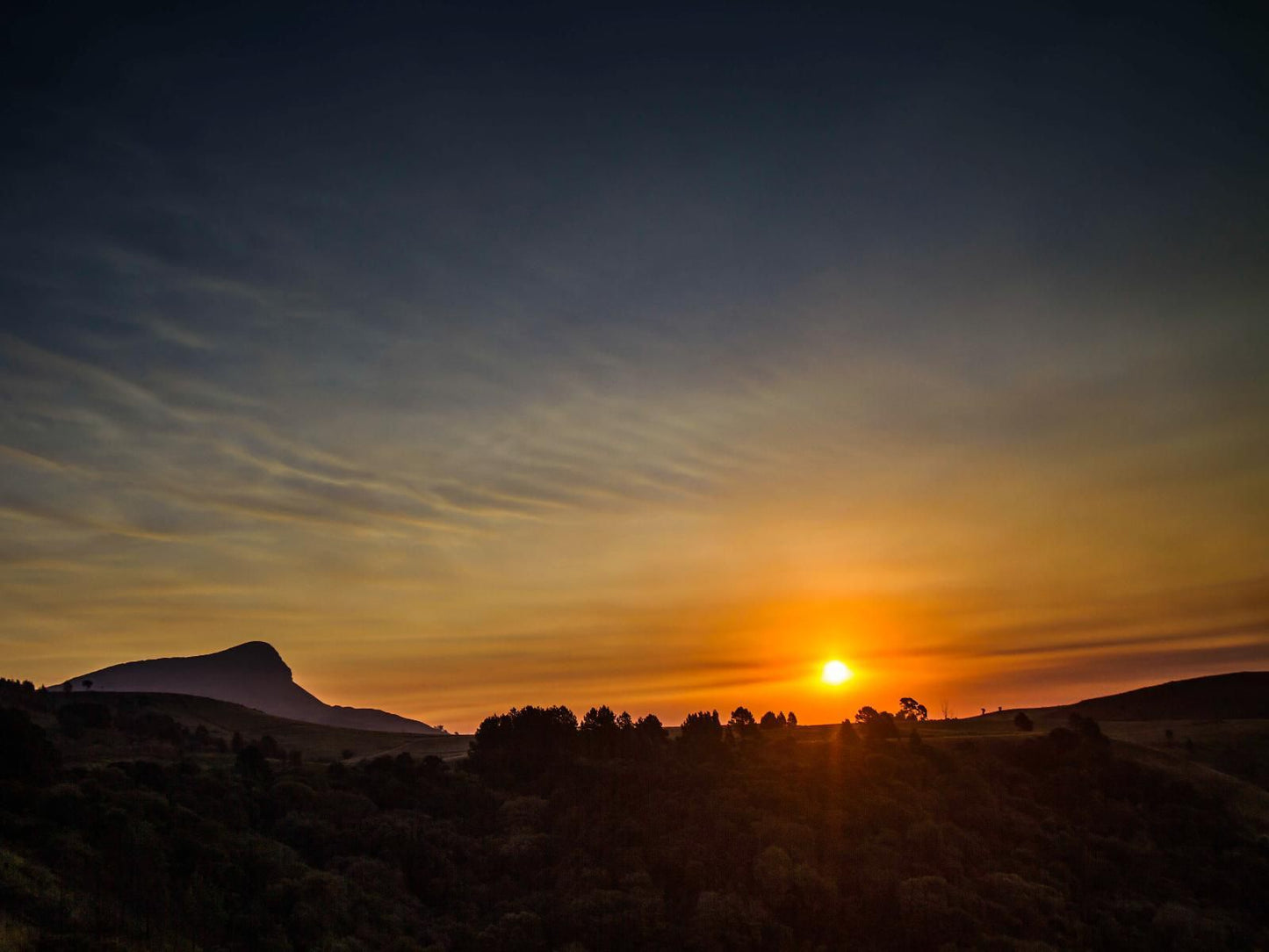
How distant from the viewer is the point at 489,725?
11769 cm

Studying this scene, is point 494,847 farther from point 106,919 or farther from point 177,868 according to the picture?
point 106,919

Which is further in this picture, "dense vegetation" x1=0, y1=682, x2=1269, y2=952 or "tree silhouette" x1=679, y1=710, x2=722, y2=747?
"tree silhouette" x1=679, y1=710, x2=722, y2=747

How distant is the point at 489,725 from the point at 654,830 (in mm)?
39808

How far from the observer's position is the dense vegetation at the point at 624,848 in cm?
5784

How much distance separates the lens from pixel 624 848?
79938 mm

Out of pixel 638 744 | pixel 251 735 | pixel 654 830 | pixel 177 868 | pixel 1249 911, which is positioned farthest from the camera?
pixel 251 735

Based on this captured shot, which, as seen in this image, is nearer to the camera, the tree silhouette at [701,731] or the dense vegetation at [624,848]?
the dense vegetation at [624,848]

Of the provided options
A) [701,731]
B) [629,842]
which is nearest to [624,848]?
[629,842]

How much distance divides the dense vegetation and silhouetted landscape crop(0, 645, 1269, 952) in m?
0.27

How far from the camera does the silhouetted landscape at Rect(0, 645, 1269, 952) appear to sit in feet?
192

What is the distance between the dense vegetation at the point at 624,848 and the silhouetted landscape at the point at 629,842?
27cm

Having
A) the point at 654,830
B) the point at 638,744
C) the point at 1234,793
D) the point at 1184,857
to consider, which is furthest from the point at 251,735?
the point at 1234,793

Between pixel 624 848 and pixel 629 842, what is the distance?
1.87m

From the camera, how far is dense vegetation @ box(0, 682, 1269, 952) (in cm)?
5784
